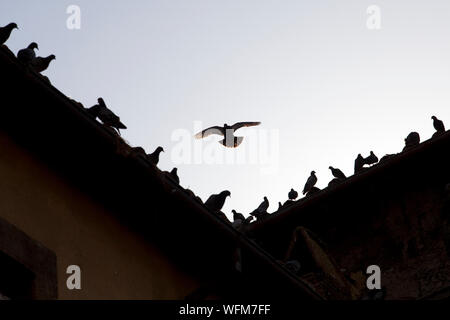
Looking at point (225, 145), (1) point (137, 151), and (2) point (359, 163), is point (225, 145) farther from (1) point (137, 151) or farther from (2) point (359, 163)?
(1) point (137, 151)

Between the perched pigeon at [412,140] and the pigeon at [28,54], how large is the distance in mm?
5183

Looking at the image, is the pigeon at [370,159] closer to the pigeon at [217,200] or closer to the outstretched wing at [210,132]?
the outstretched wing at [210,132]

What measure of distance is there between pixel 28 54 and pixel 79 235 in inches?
54.3

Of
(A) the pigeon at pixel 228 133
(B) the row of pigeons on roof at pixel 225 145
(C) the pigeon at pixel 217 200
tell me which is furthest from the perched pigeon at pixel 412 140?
(C) the pigeon at pixel 217 200

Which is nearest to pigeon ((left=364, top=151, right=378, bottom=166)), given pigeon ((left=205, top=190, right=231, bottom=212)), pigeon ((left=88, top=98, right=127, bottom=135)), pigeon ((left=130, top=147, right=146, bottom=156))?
pigeon ((left=205, top=190, right=231, bottom=212))

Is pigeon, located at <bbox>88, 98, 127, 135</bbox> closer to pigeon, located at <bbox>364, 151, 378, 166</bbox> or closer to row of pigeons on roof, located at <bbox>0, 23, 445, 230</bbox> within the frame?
row of pigeons on roof, located at <bbox>0, 23, 445, 230</bbox>

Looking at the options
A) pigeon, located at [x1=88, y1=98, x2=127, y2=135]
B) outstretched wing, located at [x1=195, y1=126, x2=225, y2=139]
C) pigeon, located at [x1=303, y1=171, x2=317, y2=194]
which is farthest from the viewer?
outstretched wing, located at [x1=195, y1=126, x2=225, y2=139]

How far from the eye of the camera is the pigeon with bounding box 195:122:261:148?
1608cm

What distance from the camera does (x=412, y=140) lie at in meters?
14.3

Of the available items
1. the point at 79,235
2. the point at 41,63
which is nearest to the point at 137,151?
the point at 79,235

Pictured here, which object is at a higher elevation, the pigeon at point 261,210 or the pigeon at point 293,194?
the pigeon at point 293,194

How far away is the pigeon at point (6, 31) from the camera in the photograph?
885 cm
